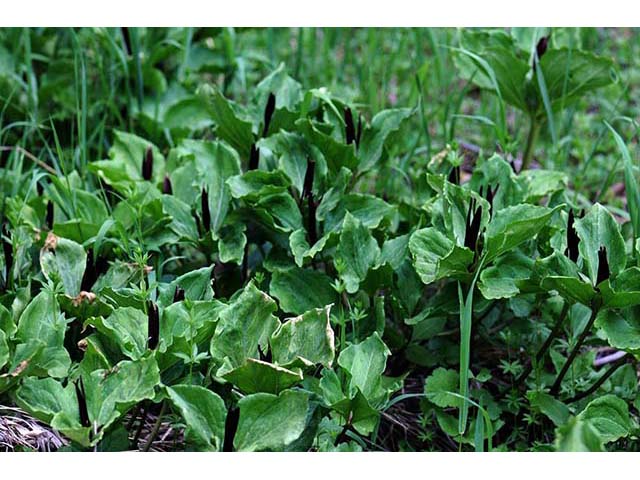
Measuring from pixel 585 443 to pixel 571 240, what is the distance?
57 centimetres

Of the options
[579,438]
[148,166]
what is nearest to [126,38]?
[148,166]

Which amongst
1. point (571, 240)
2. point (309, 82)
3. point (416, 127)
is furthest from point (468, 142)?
point (571, 240)

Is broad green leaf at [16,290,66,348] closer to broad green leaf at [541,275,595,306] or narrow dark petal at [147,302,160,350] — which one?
narrow dark petal at [147,302,160,350]

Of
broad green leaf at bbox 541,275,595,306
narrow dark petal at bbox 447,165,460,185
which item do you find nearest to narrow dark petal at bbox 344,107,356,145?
narrow dark petal at bbox 447,165,460,185

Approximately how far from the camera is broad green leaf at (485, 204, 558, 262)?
1799mm

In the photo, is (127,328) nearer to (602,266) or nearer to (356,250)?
(356,250)

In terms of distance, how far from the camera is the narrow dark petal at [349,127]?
7.53 feet

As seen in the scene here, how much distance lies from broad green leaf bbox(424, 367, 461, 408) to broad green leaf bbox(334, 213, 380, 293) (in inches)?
10.9

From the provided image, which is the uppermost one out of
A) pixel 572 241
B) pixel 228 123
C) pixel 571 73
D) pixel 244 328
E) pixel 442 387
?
pixel 571 73

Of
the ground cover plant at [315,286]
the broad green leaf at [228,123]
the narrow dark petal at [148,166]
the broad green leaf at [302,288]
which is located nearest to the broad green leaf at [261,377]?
the ground cover plant at [315,286]

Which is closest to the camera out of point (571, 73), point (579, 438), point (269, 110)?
point (579, 438)

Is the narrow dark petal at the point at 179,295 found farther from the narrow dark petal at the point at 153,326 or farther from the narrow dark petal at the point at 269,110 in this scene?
the narrow dark petal at the point at 269,110

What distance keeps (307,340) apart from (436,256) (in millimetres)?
350

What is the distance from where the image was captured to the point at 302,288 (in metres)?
2.09
